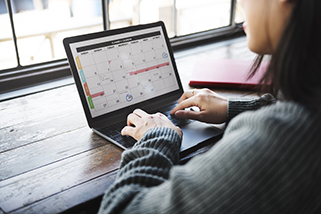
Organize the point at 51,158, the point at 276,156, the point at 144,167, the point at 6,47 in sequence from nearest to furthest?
1. the point at 276,156
2. the point at 144,167
3. the point at 51,158
4. the point at 6,47

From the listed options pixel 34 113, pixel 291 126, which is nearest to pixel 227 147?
pixel 291 126

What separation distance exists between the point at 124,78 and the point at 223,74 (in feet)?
1.84

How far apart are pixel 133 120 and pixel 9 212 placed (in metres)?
0.44

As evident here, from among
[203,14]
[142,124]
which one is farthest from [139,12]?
[142,124]

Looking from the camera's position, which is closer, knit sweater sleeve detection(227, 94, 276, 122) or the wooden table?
the wooden table

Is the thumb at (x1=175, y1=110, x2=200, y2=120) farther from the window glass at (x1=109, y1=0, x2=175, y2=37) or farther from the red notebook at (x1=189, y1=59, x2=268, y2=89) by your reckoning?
the window glass at (x1=109, y1=0, x2=175, y2=37)

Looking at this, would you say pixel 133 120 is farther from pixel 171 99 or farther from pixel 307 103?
pixel 307 103

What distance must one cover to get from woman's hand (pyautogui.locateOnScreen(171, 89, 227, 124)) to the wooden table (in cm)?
12

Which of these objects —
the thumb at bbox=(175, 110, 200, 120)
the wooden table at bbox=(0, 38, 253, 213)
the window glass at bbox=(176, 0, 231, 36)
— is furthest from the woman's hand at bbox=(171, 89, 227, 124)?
the window glass at bbox=(176, 0, 231, 36)

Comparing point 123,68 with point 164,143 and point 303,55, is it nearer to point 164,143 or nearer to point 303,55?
point 164,143

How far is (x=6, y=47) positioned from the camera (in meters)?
1.75

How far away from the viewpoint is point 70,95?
1426 mm

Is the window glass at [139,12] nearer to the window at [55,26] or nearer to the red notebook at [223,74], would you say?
the window at [55,26]

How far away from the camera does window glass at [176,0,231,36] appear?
2.52m
